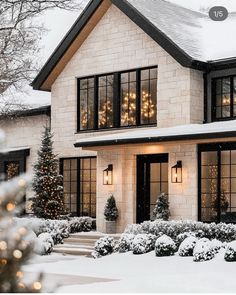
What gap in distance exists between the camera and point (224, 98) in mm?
20141

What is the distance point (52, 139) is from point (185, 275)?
11.8 meters

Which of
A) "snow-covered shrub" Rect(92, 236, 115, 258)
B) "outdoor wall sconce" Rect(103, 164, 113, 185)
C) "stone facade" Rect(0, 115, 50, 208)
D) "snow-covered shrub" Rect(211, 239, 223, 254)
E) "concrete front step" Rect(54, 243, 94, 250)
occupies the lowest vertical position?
"concrete front step" Rect(54, 243, 94, 250)

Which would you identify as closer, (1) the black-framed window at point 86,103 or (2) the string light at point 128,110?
(2) the string light at point 128,110

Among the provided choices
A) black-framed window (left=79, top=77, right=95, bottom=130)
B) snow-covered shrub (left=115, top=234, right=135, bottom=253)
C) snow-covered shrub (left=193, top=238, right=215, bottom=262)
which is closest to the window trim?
black-framed window (left=79, top=77, right=95, bottom=130)

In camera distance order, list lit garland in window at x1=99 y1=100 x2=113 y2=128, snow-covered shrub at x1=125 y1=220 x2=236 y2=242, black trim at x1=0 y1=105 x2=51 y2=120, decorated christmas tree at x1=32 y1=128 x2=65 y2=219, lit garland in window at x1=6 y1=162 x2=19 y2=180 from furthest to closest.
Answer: lit garland in window at x1=6 y1=162 x2=19 y2=180
black trim at x1=0 y1=105 x2=51 y2=120
lit garland in window at x1=99 y1=100 x2=113 y2=128
decorated christmas tree at x1=32 y1=128 x2=65 y2=219
snow-covered shrub at x1=125 y1=220 x2=236 y2=242

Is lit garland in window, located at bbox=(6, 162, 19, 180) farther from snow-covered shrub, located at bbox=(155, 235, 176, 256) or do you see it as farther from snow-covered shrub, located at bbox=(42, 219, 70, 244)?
snow-covered shrub, located at bbox=(155, 235, 176, 256)

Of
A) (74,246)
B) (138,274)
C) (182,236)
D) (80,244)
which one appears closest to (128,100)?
(80,244)

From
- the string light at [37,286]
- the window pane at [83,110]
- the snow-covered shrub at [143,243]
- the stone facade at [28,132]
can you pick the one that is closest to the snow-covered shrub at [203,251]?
the snow-covered shrub at [143,243]

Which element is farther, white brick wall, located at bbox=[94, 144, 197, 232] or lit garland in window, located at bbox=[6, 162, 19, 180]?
lit garland in window, located at bbox=[6, 162, 19, 180]

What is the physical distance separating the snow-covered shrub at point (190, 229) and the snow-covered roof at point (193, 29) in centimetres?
500

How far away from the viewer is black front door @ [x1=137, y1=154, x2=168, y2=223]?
68.4ft

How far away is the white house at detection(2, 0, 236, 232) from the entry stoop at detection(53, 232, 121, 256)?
3.35 ft

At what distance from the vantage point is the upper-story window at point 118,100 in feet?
70.1

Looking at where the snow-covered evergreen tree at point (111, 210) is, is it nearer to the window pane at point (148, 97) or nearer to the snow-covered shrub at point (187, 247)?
the window pane at point (148, 97)
